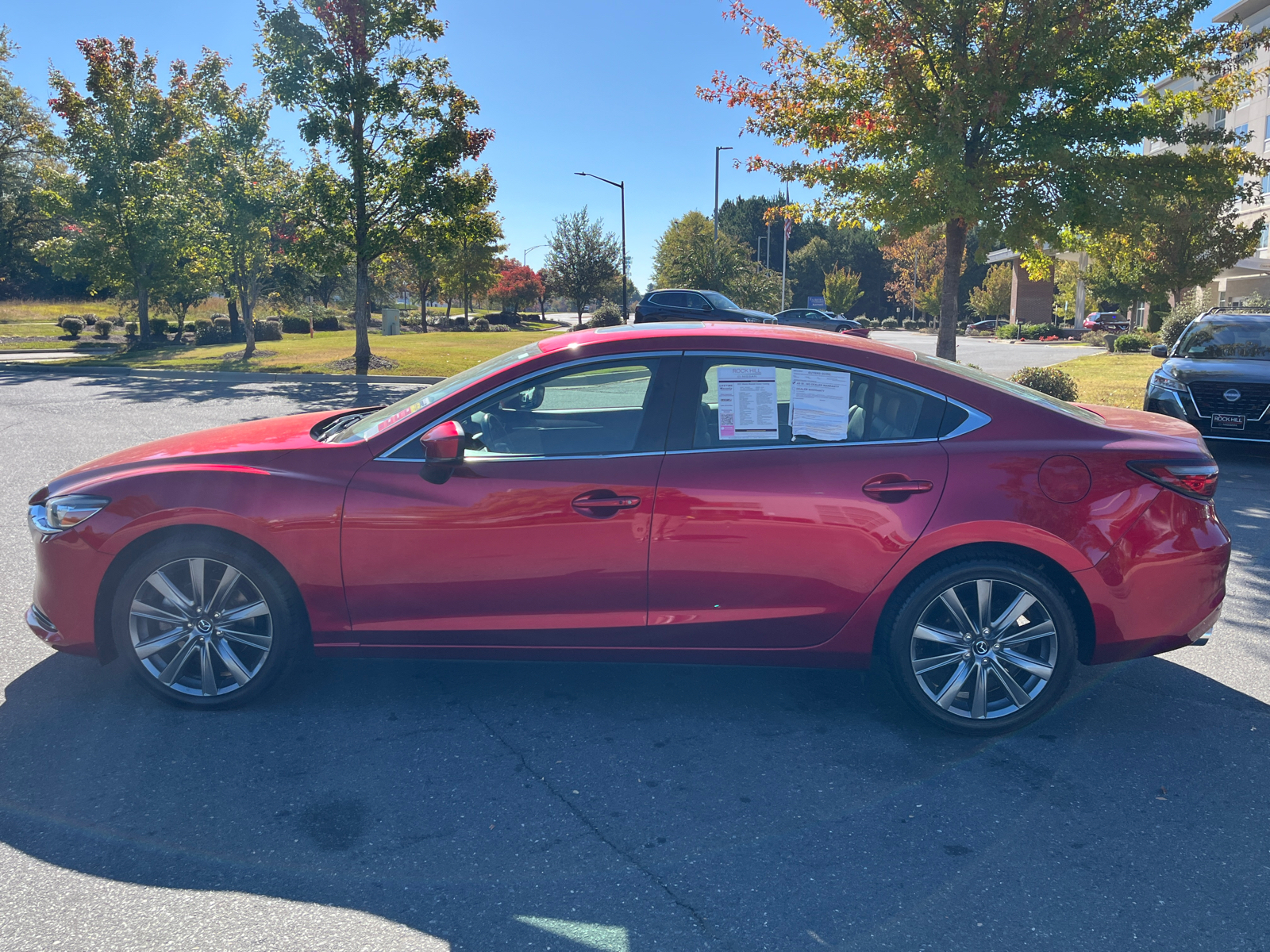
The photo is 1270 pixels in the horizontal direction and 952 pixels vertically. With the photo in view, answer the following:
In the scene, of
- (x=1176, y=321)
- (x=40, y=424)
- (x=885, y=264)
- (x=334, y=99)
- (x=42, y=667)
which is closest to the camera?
(x=42, y=667)

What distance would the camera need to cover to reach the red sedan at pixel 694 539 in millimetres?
3557

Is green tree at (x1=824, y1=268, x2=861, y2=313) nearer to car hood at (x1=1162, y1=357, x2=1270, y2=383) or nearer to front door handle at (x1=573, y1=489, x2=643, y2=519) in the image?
car hood at (x1=1162, y1=357, x2=1270, y2=383)

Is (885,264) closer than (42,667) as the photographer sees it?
No

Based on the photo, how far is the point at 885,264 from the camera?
8375cm

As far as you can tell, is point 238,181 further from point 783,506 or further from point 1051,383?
point 783,506

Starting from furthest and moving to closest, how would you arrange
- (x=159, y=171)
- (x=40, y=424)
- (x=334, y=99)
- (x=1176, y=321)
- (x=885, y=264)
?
(x=885, y=264) < (x=1176, y=321) < (x=159, y=171) < (x=334, y=99) < (x=40, y=424)

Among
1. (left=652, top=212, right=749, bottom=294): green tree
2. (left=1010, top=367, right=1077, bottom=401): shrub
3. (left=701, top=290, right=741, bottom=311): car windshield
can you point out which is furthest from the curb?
(left=652, top=212, right=749, bottom=294): green tree

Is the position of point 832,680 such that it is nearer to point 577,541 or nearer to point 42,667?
point 577,541

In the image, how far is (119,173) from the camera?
2483 centimetres

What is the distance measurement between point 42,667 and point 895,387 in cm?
417

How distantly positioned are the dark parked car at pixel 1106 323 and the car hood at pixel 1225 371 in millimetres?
46134

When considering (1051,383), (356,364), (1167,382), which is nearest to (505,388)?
(1167,382)

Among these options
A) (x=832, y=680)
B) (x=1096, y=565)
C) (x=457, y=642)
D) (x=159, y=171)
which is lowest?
(x=832, y=680)

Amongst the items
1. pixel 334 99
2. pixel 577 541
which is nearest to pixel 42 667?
pixel 577 541
